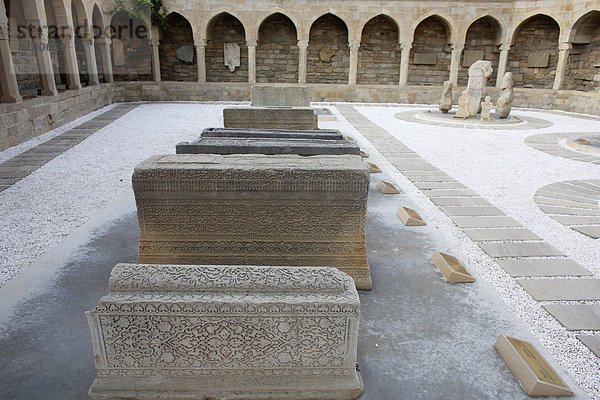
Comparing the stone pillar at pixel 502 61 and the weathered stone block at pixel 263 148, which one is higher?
the stone pillar at pixel 502 61

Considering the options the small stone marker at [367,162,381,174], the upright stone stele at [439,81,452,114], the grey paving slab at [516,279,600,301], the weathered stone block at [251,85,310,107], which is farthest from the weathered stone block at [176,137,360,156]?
the upright stone stele at [439,81,452,114]

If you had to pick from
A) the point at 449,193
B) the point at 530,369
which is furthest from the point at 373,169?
the point at 530,369

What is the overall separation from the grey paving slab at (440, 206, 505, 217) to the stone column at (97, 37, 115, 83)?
1329 cm

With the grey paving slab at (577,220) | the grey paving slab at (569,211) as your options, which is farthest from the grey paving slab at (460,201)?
the grey paving slab at (577,220)

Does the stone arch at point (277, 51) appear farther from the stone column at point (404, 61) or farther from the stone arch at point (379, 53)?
the stone column at point (404, 61)

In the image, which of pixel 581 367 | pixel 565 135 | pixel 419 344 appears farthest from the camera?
pixel 565 135

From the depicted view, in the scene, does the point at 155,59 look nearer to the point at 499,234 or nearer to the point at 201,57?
the point at 201,57

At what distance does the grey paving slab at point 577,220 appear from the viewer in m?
4.63

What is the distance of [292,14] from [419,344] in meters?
15.6

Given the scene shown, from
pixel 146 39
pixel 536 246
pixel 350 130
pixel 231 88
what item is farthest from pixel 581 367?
pixel 146 39

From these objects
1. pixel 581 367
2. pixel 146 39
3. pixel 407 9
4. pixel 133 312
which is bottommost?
pixel 581 367

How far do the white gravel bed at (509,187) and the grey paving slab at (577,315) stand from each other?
6cm

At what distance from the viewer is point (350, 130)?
1062 cm

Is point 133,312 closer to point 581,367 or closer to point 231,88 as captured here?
point 581,367
